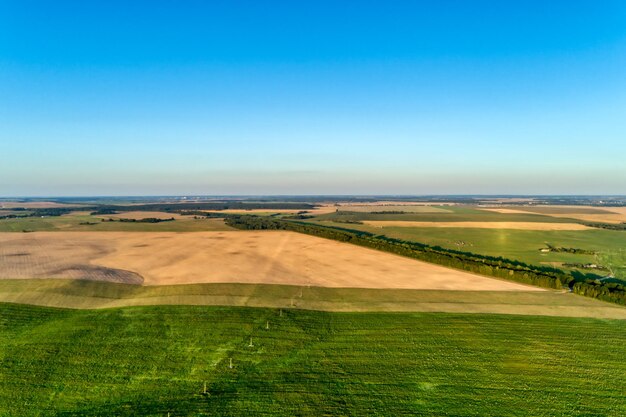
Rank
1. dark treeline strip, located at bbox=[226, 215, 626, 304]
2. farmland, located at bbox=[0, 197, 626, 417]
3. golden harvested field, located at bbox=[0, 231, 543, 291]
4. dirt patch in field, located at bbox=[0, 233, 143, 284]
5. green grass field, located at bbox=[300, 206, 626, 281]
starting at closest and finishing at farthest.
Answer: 1. farmland, located at bbox=[0, 197, 626, 417]
2. dark treeline strip, located at bbox=[226, 215, 626, 304]
3. golden harvested field, located at bbox=[0, 231, 543, 291]
4. dirt patch in field, located at bbox=[0, 233, 143, 284]
5. green grass field, located at bbox=[300, 206, 626, 281]

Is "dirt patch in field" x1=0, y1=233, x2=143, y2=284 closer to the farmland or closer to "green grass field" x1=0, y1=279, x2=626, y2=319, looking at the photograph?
the farmland

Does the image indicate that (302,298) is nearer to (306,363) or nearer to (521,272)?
(306,363)

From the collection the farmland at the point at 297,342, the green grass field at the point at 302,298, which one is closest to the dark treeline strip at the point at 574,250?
the farmland at the point at 297,342

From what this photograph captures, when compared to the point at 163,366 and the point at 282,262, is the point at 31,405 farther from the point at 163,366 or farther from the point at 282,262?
the point at 282,262

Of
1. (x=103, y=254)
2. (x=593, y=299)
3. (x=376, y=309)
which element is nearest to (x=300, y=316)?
(x=376, y=309)

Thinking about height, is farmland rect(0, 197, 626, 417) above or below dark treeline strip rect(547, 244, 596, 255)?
below

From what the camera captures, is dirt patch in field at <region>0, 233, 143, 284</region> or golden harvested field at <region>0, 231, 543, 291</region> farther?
dirt patch in field at <region>0, 233, 143, 284</region>

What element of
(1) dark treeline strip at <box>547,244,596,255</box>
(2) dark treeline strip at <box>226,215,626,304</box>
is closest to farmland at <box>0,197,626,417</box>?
(2) dark treeline strip at <box>226,215,626,304</box>

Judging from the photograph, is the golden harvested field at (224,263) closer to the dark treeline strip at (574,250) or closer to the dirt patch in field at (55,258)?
the dirt patch in field at (55,258)
